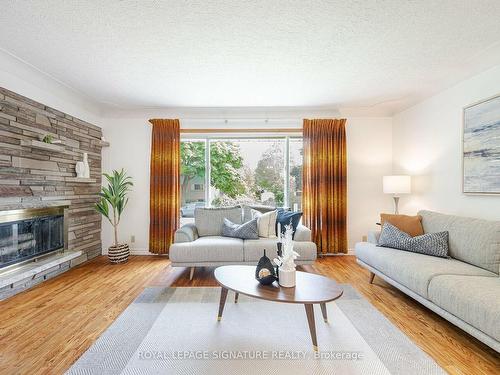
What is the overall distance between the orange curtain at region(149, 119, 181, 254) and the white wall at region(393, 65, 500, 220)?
3.75m

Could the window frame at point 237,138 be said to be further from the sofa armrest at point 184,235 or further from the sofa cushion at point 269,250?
the sofa cushion at point 269,250

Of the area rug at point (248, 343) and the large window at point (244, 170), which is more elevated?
the large window at point (244, 170)

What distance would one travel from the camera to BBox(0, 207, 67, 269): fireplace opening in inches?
107

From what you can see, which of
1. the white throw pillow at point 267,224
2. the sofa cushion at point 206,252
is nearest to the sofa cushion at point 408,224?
the white throw pillow at point 267,224

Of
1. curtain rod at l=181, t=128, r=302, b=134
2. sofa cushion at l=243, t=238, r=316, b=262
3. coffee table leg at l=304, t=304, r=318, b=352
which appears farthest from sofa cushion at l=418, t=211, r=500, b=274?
curtain rod at l=181, t=128, r=302, b=134

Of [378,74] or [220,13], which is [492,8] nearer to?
[378,74]

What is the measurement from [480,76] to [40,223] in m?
5.45

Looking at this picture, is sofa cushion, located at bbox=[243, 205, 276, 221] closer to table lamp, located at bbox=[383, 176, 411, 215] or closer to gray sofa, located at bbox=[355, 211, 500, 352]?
gray sofa, located at bbox=[355, 211, 500, 352]

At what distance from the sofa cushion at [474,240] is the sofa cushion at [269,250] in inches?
56.6

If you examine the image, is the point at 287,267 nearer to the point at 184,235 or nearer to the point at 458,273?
the point at 458,273

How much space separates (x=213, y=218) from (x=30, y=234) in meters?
2.21

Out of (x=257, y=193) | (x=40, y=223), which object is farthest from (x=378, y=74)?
(x=40, y=223)

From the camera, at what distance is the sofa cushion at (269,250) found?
3293 mm

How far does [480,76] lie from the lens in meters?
2.88
